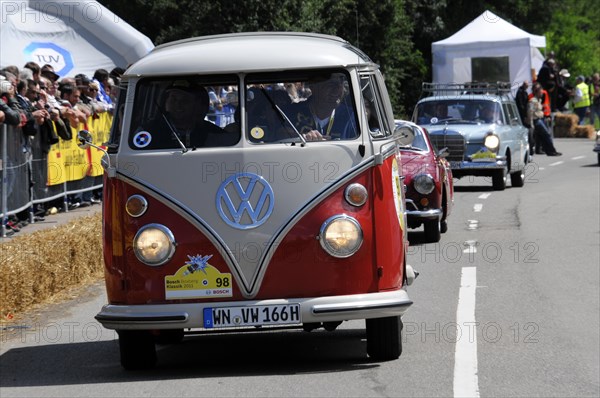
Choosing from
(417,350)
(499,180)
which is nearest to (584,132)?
(499,180)

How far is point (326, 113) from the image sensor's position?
29.8 feet

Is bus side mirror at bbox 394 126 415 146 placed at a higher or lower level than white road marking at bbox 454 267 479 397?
higher

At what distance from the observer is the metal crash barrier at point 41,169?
16469 millimetres

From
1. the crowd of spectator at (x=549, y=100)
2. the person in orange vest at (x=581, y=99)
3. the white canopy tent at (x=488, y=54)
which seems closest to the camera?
the crowd of spectator at (x=549, y=100)

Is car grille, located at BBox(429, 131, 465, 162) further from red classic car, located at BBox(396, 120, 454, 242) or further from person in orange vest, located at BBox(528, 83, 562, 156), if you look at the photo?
person in orange vest, located at BBox(528, 83, 562, 156)

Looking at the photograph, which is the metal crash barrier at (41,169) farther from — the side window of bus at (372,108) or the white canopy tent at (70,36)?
the side window of bus at (372,108)

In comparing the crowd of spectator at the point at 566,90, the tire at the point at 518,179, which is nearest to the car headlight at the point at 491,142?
the tire at the point at 518,179

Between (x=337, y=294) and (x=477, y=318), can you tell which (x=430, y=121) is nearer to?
(x=477, y=318)

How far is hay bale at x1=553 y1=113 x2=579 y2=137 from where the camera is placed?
46750 mm

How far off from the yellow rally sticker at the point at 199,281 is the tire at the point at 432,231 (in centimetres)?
848

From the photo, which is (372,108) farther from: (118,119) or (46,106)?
(46,106)

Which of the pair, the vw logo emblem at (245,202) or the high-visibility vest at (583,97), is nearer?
the vw logo emblem at (245,202)

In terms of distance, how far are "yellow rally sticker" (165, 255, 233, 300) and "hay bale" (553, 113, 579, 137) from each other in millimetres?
39333

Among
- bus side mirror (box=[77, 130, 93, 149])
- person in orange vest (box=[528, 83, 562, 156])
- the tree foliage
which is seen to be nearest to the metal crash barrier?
the tree foliage
